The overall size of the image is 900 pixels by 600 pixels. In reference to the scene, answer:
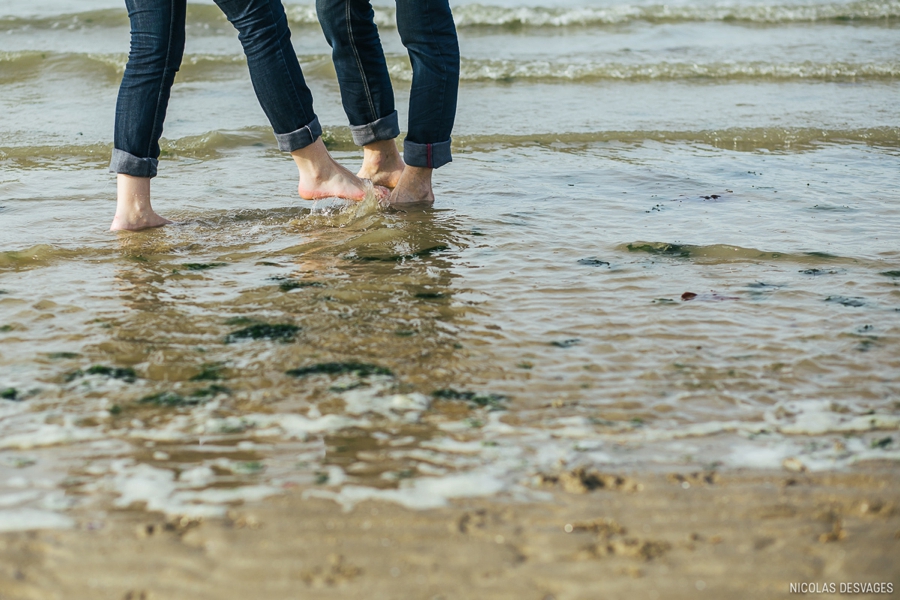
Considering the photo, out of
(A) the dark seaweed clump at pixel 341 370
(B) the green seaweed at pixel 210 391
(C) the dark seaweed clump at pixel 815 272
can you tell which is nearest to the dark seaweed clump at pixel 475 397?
(A) the dark seaweed clump at pixel 341 370

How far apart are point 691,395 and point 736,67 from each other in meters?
6.03

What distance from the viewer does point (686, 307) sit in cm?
238

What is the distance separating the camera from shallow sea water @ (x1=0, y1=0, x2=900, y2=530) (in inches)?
65.5

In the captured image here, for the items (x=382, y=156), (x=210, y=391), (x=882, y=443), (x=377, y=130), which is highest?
(x=377, y=130)

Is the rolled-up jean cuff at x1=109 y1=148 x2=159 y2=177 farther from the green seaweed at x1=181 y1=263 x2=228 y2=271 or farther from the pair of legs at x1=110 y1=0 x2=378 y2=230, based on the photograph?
the green seaweed at x1=181 y1=263 x2=228 y2=271

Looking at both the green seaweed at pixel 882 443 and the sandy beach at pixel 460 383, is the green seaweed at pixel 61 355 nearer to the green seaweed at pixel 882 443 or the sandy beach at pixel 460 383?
the sandy beach at pixel 460 383

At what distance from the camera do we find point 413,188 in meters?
3.51

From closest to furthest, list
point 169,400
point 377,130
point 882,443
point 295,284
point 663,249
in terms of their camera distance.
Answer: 1. point 882,443
2. point 169,400
3. point 295,284
4. point 663,249
5. point 377,130

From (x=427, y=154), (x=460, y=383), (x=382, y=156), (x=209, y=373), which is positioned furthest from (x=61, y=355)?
(x=382, y=156)

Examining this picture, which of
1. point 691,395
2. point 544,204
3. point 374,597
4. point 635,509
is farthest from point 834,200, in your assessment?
point 374,597

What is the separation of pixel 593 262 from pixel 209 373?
1.32 meters

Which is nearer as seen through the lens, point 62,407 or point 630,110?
point 62,407

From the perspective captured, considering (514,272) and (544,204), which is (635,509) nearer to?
(514,272)

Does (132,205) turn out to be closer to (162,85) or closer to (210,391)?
(162,85)
